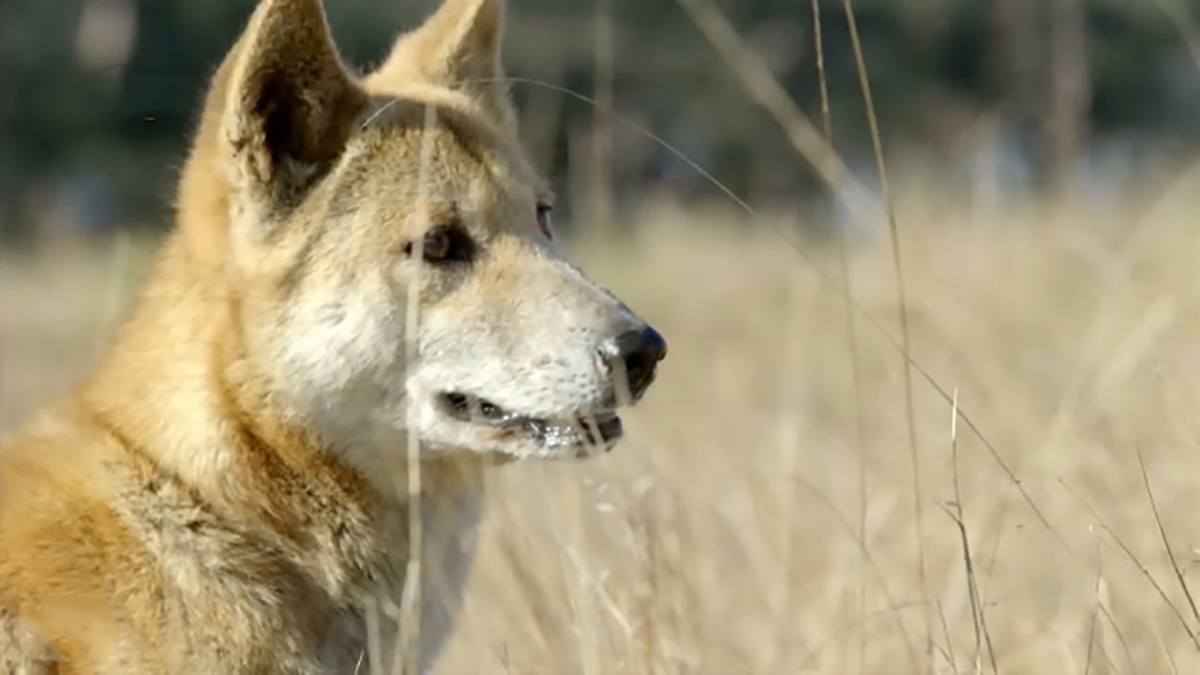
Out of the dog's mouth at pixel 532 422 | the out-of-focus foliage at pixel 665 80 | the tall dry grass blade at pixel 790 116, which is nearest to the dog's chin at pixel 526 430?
the dog's mouth at pixel 532 422

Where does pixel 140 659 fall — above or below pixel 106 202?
above

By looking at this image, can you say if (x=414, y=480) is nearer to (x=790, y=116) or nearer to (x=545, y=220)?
(x=545, y=220)

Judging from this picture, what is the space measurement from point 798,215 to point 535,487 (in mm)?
9736

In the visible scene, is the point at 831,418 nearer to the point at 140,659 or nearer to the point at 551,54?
the point at 140,659

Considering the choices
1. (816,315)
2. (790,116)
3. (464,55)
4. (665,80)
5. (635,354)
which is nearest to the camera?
(635,354)

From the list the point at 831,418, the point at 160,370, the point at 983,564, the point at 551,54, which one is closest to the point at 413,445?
the point at 160,370

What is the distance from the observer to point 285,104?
3770 mm

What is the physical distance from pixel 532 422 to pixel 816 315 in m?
6.70

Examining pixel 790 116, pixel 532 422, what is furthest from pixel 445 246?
pixel 790 116

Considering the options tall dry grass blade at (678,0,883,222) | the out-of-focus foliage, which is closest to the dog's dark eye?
tall dry grass blade at (678,0,883,222)

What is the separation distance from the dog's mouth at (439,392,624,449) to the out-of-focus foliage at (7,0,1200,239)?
13.2 meters

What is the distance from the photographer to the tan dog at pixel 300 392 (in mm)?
3424

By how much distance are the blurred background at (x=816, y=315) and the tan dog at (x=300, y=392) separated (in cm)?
30

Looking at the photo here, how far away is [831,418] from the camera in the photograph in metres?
8.45
